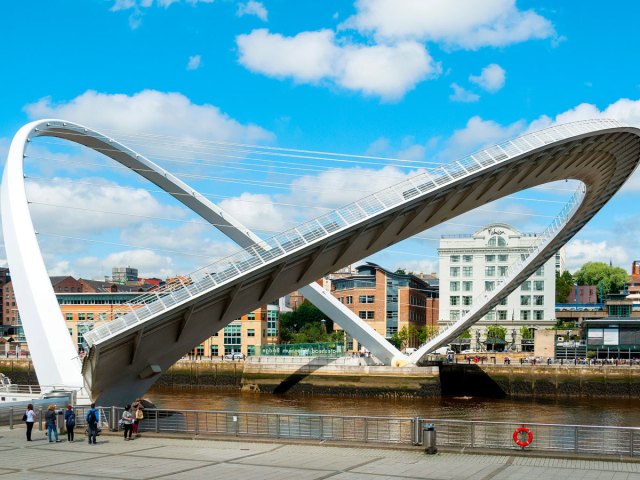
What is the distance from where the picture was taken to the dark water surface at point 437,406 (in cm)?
3975

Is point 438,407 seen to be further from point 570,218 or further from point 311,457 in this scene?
point 311,457

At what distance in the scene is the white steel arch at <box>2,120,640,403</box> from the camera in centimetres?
2895

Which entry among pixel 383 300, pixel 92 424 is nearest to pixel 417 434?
pixel 92 424

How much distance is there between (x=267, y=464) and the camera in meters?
17.5

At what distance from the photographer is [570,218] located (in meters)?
47.2

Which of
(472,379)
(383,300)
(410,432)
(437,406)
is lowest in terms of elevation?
(437,406)

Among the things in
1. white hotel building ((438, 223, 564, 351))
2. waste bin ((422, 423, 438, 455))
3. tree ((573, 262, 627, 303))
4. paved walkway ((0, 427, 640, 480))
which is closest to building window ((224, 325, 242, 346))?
white hotel building ((438, 223, 564, 351))

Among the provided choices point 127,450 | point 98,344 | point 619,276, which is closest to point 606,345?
point 98,344

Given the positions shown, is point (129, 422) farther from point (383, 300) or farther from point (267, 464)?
point (383, 300)

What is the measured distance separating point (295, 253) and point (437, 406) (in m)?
18.2

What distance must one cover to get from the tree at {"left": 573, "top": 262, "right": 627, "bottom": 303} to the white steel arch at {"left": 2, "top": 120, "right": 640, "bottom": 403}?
105406mm

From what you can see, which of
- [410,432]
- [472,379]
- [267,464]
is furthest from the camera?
[472,379]

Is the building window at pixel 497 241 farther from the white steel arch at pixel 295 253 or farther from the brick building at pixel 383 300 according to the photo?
the white steel arch at pixel 295 253

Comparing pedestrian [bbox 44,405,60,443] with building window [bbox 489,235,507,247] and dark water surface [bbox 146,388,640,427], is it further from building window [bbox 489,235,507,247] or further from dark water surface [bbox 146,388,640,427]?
building window [bbox 489,235,507,247]
